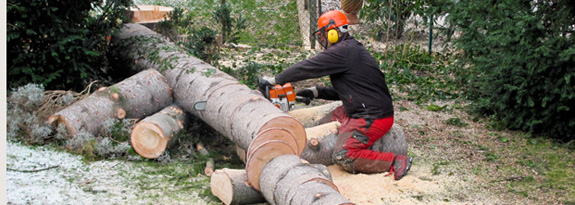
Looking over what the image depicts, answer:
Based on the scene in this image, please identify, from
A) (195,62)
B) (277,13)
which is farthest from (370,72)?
(277,13)

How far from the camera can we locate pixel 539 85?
6023 millimetres

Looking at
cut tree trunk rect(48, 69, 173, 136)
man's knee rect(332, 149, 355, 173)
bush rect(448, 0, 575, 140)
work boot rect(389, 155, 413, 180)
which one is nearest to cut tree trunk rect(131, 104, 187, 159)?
cut tree trunk rect(48, 69, 173, 136)

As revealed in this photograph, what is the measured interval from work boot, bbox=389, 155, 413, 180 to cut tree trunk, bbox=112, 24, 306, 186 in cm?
99

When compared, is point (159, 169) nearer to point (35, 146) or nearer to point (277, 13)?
point (35, 146)

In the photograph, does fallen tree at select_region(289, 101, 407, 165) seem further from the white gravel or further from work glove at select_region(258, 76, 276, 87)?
the white gravel

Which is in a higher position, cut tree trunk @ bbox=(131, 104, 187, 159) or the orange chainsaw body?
the orange chainsaw body

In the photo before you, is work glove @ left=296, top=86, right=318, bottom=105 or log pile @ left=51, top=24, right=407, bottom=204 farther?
work glove @ left=296, top=86, right=318, bottom=105

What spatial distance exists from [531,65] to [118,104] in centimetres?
451

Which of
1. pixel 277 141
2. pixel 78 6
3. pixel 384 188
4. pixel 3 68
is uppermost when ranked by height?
pixel 78 6

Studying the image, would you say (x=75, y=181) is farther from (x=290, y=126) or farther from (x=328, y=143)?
(x=328, y=143)

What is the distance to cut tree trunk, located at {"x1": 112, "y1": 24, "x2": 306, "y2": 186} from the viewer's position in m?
4.41

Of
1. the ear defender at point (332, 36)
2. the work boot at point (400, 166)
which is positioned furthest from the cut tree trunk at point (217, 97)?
the work boot at point (400, 166)

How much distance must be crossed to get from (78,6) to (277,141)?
3.16 metres

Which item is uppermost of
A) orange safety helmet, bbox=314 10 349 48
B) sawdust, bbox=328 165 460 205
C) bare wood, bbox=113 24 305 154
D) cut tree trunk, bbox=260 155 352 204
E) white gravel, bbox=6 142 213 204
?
orange safety helmet, bbox=314 10 349 48
